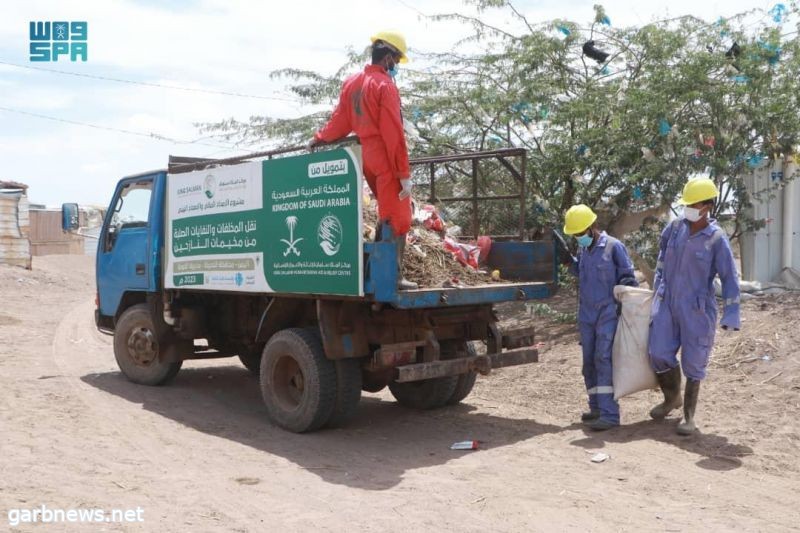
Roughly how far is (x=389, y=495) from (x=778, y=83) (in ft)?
23.4

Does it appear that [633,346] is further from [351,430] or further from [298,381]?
[298,381]

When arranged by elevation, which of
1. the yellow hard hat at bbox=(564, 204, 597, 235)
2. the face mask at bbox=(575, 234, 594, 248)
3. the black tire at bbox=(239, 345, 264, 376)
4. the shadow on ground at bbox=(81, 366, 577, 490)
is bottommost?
the shadow on ground at bbox=(81, 366, 577, 490)

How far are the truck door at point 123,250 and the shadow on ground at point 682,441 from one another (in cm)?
477

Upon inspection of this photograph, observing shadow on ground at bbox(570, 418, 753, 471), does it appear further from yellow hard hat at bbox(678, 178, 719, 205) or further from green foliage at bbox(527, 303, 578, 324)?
green foliage at bbox(527, 303, 578, 324)

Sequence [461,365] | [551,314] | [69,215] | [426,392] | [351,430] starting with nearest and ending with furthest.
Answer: [461,365]
[351,430]
[426,392]
[69,215]
[551,314]

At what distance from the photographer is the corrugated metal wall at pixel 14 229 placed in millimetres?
23141

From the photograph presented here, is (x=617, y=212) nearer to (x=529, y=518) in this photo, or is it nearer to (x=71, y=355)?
(x=529, y=518)

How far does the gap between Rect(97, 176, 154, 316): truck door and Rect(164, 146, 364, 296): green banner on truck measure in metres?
0.47

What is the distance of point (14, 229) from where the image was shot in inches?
925

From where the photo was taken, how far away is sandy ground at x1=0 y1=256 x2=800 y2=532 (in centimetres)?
464

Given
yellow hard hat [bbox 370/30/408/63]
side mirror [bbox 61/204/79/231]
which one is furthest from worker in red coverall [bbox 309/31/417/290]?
side mirror [bbox 61/204/79/231]

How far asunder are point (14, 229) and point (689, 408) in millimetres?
21883

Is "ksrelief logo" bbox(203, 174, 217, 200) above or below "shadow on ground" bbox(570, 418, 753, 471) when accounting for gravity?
above

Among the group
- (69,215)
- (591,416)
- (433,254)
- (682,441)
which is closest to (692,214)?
(682,441)
